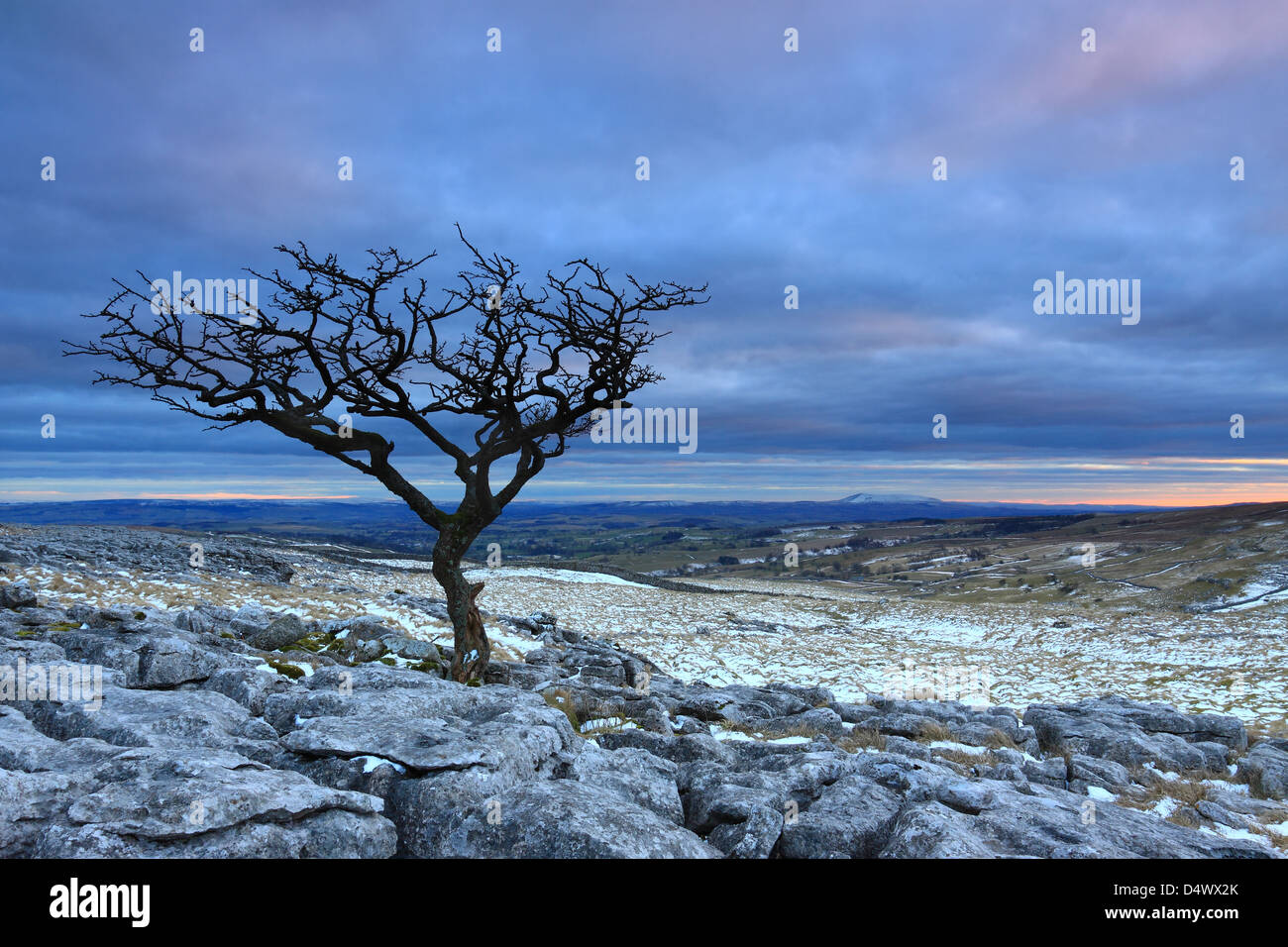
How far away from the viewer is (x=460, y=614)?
510 inches

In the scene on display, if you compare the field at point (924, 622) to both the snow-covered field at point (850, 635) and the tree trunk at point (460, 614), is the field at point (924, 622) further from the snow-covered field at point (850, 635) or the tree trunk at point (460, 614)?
the tree trunk at point (460, 614)

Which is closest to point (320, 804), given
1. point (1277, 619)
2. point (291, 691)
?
point (291, 691)

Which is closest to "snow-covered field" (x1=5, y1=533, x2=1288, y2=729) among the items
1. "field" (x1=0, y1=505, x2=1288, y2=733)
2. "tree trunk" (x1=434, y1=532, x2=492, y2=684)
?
"field" (x1=0, y1=505, x2=1288, y2=733)

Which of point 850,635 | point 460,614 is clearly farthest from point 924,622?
point 460,614

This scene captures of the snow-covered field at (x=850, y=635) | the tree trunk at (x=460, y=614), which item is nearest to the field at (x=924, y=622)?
the snow-covered field at (x=850, y=635)

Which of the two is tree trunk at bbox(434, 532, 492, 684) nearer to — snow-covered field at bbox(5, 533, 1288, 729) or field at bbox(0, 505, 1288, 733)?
field at bbox(0, 505, 1288, 733)

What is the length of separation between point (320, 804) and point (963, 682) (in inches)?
906

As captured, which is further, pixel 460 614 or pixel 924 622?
pixel 924 622

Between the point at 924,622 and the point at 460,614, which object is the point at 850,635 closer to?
the point at 924,622

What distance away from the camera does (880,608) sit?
5241 centimetres

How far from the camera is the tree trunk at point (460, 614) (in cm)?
1267

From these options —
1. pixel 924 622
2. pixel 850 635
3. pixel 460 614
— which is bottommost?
pixel 924 622

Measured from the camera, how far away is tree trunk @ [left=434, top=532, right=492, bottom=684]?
12.7 metres
